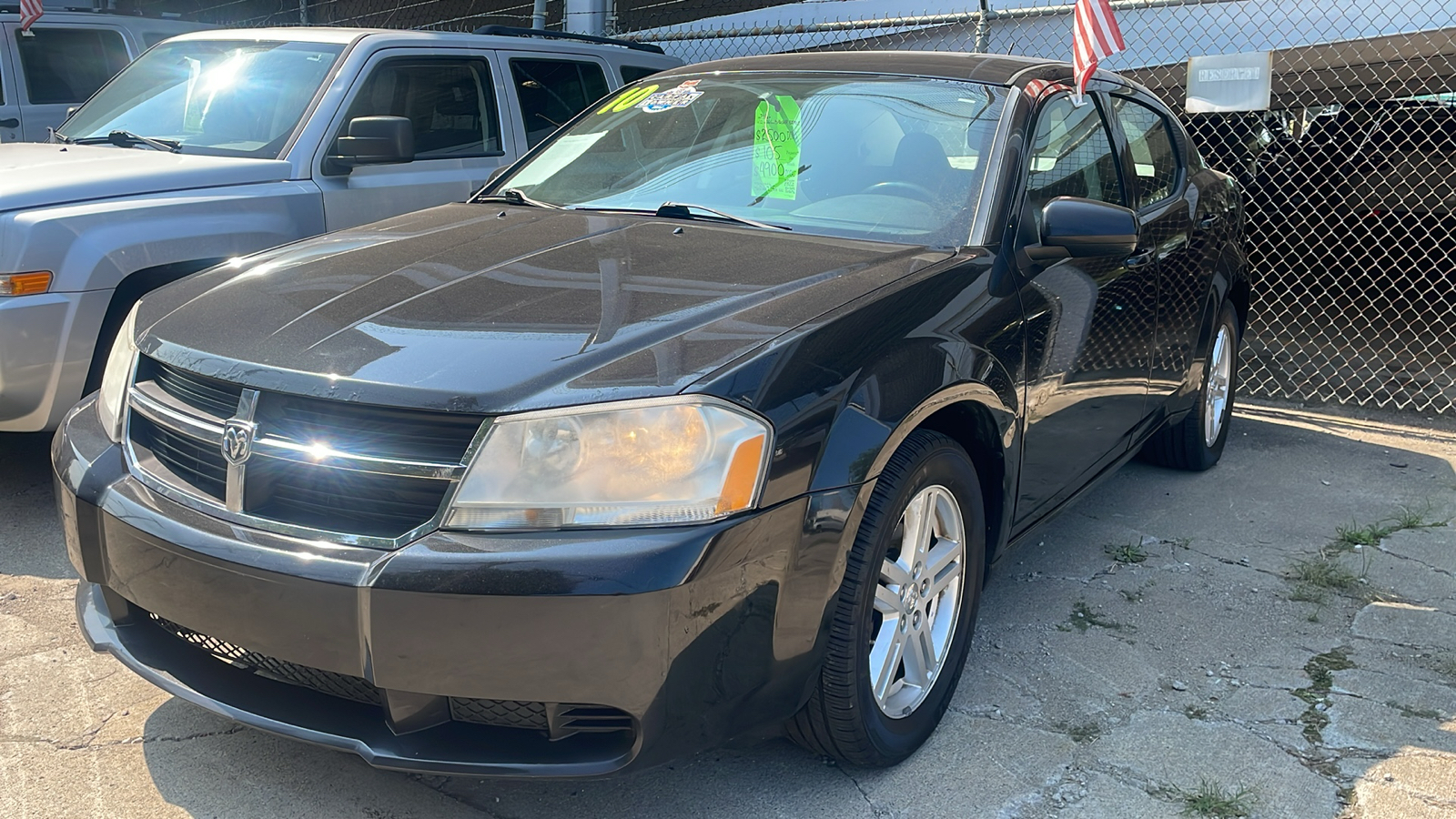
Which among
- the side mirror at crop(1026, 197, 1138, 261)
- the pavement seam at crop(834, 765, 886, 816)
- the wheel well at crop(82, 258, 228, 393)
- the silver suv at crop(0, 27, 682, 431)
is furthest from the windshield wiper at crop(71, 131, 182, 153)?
the pavement seam at crop(834, 765, 886, 816)

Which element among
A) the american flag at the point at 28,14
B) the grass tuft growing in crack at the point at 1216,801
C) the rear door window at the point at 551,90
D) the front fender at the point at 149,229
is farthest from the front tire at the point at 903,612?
the american flag at the point at 28,14

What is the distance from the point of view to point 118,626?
2.62 m

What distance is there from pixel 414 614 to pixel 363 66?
12.4 feet

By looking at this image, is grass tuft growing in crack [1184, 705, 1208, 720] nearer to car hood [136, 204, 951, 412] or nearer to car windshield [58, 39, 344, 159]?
car hood [136, 204, 951, 412]

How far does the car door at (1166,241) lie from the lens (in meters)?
4.11

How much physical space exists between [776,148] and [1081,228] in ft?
2.97

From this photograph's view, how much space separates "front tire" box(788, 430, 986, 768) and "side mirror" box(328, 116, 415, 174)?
298 cm

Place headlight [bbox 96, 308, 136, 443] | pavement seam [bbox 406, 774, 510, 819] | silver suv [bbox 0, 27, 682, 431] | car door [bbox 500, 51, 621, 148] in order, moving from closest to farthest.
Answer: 1. pavement seam [bbox 406, 774, 510, 819]
2. headlight [bbox 96, 308, 136, 443]
3. silver suv [bbox 0, 27, 682, 431]
4. car door [bbox 500, 51, 621, 148]

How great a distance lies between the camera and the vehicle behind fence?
23.3ft

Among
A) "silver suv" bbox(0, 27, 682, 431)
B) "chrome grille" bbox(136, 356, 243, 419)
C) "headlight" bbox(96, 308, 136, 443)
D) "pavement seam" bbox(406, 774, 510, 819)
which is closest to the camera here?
"chrome grille" bbox(136, 356, 243, 419)

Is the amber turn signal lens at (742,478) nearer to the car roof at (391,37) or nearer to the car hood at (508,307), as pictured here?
the car hood at (508,307)

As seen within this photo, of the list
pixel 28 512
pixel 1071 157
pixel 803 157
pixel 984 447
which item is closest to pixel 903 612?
pixel 984 447

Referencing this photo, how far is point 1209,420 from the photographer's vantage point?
517cm

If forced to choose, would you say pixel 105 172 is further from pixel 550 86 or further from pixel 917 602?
pixel 917 602
